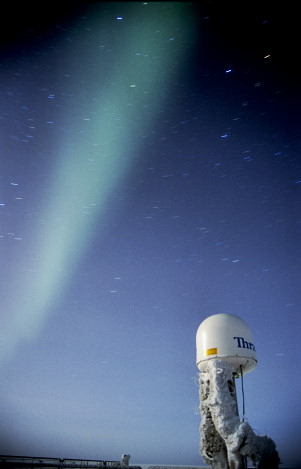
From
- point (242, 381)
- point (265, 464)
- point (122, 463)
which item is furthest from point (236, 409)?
point (122, 463)

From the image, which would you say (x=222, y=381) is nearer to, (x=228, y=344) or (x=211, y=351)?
(x=211, y=351)

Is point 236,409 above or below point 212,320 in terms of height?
below

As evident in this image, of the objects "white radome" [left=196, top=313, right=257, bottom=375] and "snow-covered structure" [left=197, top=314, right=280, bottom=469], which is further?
"white radome" [left=196, top=313, right=257, bottom=375]

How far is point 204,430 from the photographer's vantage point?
1648cm

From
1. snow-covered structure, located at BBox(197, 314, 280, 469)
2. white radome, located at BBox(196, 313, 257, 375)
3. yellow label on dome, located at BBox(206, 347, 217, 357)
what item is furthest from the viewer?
yellow label on dome, located at BBox(206, 347, 217, 357)

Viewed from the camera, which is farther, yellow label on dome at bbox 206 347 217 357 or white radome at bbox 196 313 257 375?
yellow label on dome at bbox 206 347 217 357

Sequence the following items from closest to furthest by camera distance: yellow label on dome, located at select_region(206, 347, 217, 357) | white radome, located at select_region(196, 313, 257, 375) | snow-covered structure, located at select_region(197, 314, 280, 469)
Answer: snow-covered structure, located at select_region(197, 314, 280, 469), white radome, located at select_region(196, 313, 257, 375), yellow label on dome, located at select_region(206, 347, 217, 357)

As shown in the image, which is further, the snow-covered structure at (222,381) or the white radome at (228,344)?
the white radome at (228,344)

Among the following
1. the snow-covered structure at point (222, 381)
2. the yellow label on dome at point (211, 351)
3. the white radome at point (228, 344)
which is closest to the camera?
the snow-covered structure at point (222, 381)

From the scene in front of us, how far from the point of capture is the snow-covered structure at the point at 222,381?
1508 cm

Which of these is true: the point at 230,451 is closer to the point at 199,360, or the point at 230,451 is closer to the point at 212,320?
the point at 199,360

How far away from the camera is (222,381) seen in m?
16.2

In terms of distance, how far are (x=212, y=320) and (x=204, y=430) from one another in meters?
5.47

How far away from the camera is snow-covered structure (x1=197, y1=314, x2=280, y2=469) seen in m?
15.1
